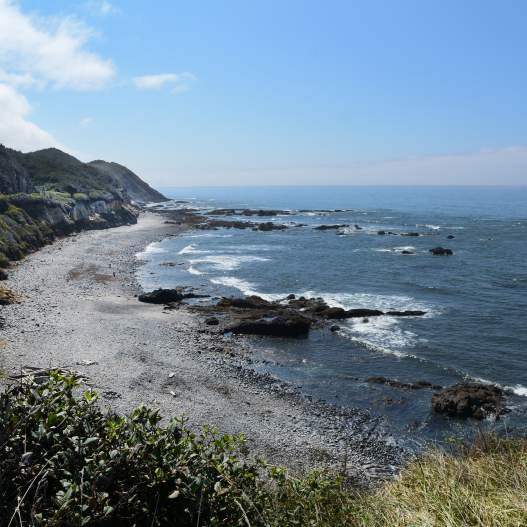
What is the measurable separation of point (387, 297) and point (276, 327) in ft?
46.6

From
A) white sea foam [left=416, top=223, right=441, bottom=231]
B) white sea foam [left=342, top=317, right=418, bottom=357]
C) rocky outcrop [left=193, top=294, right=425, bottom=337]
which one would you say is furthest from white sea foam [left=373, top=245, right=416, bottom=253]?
white sea foam [left=342, top=317, right=418, bottom=357]

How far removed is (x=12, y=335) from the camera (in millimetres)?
26750

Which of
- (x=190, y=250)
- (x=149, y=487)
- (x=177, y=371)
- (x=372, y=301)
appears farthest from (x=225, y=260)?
(x=149, y=487)

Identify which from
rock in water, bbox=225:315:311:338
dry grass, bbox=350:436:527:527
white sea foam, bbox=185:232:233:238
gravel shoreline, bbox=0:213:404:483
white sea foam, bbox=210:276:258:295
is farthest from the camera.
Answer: white sea foam, bbox=185:232:233:238

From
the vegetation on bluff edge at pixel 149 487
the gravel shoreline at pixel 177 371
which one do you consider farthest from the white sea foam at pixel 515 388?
the vegetation on bluff edge at pixel 149 487

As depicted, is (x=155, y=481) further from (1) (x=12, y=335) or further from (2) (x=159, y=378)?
(1) (x=12, y=335)

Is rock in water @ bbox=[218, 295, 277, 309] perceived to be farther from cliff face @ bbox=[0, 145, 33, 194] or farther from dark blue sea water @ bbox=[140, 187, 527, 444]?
cliff face @ bbox=[0, 145, 33, 194]

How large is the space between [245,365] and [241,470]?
2043 cm

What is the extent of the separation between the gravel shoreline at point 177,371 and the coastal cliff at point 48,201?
62.1 feet

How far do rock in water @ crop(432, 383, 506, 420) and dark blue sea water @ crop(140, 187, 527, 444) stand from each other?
0.61 metres

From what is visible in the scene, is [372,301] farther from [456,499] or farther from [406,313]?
[456,499]

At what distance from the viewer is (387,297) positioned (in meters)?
41.0

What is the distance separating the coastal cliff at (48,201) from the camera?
5926cm

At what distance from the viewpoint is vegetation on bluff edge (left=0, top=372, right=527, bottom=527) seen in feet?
15.1
